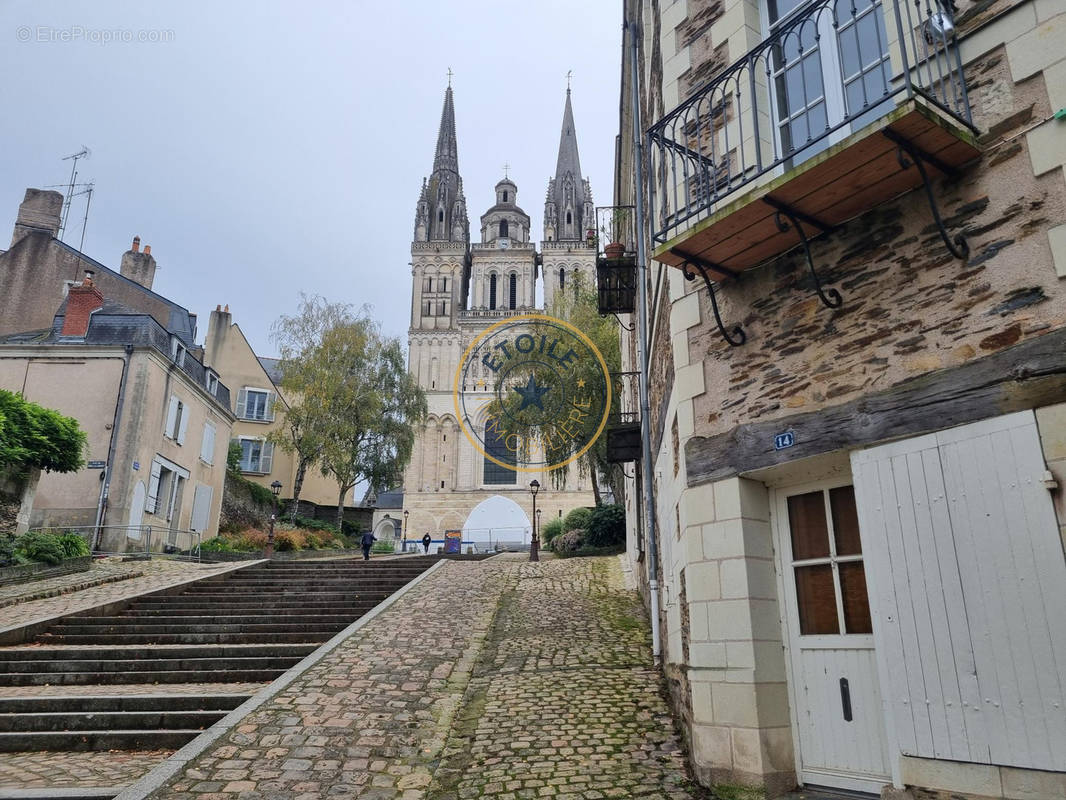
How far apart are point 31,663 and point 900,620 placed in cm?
858

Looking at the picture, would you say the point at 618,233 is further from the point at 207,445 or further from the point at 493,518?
the point at 493,518

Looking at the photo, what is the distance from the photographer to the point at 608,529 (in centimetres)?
1916

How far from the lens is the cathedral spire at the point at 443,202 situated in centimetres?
6325

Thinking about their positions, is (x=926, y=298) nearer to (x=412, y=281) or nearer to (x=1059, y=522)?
(x=1059, y=522)

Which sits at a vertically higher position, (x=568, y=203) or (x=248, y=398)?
(x=568, y=203)

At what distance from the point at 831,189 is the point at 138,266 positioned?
1330 inches

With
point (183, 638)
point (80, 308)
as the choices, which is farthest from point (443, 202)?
point (183, 638)

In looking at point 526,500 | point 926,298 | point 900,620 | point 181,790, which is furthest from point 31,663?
point 526,500

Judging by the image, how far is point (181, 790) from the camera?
490 cm

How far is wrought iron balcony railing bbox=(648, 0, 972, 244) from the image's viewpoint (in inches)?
162

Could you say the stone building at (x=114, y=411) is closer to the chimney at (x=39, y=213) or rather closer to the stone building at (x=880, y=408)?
the chimney at (x=39, y=213)

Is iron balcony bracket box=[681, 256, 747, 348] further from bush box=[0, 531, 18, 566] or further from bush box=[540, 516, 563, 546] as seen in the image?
bush box=[540, 516, 563, 546]

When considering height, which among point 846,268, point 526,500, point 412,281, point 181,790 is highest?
point 412,281

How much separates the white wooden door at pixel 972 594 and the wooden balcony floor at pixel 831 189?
54.5 inches
